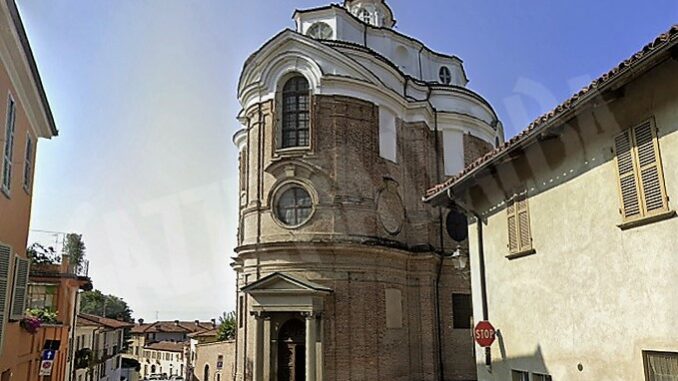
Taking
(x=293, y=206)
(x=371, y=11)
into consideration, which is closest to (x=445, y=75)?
(x=371, y=11)

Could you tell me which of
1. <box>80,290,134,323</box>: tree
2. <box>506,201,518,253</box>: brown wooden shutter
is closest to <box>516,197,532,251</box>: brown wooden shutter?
<box>506,201,518,253</box>: brown wooden shutter

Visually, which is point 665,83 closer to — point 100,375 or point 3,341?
point 3,341

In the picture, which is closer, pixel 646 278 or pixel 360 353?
pixel 646 278

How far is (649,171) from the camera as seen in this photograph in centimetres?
725

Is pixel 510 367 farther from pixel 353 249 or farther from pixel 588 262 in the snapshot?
pixel 353 249

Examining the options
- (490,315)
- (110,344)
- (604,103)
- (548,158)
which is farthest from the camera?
(110,344)

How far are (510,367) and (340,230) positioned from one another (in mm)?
11786

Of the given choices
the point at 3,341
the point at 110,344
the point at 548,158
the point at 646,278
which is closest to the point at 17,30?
the point at 3,341

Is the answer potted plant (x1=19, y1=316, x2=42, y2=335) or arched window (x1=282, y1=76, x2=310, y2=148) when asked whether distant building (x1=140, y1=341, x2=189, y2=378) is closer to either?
arched window (x1=282, y1=76, x2=310, y2=148)

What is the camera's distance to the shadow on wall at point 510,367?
9659 millimetres

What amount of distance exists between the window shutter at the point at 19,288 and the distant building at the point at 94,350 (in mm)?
18969

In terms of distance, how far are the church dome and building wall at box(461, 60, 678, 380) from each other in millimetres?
22576

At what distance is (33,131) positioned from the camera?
42.7 ft

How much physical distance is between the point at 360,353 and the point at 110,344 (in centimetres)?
3051
